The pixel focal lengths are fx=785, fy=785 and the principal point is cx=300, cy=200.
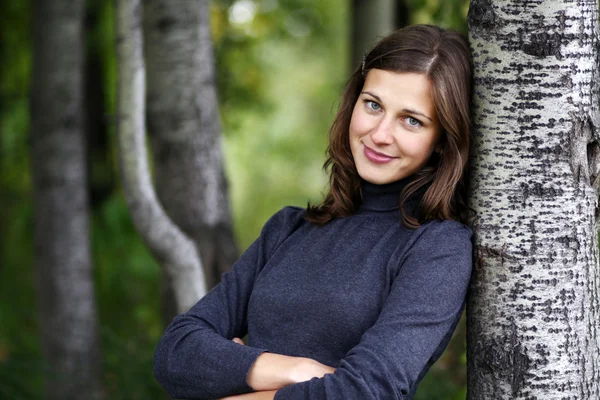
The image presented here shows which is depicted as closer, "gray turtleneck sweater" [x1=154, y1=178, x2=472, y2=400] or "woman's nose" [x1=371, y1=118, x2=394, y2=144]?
"gray turtleneck sweater" [x1=154, y1=178, x2=472, y2=400]

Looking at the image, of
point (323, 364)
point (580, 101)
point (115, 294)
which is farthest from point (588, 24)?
point (115, 294)

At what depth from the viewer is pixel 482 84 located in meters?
2.07

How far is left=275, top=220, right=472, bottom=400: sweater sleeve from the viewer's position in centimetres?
179

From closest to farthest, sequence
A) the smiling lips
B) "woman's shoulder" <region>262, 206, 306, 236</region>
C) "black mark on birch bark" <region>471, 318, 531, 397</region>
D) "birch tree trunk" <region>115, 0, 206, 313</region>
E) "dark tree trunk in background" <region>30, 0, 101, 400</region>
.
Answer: "black mark on birch bark" <region>471, 318, 531, 397</region>
the smiling lips
"woman's shoulder" <region>262, 206, 306, 236</region>
"birch tree trunk" <region>115, 0, 206, 313</region>
"dark tree trunk in background" <region>30, 0, 101, 400</region>

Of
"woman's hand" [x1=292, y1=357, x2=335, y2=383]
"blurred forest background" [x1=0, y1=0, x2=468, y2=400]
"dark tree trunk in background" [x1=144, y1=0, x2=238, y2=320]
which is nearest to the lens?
"woman's hand" [x1=292, y1=357, x2=335, y2=383]

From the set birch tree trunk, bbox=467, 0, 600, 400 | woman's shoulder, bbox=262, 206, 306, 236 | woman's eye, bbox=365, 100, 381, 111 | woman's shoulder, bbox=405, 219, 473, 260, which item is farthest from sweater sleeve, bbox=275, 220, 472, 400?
woman's shoulder, bbox=262, 206, 306, 236

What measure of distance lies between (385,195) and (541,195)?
434 mm

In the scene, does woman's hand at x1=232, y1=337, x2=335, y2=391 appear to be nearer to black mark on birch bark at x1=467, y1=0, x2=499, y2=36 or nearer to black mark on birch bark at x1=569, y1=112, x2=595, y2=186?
black mark on birch bark at x1=569, y1=112, x2=595, y2=186

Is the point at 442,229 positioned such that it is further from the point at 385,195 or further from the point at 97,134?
the point at 97,134

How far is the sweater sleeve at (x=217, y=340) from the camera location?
201cm

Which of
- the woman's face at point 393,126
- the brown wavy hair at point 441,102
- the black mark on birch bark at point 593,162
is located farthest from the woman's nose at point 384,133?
the black mark on birch bark at point 593,162

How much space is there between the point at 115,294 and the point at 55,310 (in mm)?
1893

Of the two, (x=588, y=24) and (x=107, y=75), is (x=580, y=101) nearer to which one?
(x=588, y=24)

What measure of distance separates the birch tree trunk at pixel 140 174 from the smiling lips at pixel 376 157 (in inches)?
53.3
